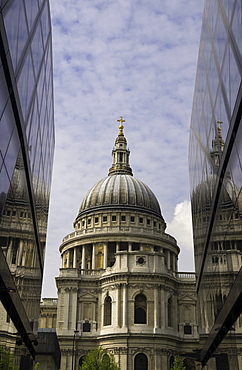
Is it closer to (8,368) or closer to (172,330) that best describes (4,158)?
(8,368)

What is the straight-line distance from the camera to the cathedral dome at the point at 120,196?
9812 centimetres

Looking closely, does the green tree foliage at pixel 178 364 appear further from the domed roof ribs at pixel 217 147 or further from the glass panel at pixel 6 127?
the glass panel at pixel 6 127

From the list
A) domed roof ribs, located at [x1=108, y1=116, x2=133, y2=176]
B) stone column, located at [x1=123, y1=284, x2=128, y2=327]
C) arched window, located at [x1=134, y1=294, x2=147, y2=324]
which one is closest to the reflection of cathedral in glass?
stone column, located at [x1=123, y1=284, x2=128, y2=327]

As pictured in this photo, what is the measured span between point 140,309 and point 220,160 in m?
57.3

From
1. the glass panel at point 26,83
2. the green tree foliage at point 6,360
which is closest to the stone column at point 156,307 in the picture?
the green tree foliage at point 6,360

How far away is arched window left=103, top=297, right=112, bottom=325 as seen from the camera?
7506 centimetres

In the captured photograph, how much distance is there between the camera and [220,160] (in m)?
20.2

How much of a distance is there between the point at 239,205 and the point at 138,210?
266ft

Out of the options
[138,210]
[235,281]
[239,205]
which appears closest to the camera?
[239,205]

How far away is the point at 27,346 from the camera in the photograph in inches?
1035

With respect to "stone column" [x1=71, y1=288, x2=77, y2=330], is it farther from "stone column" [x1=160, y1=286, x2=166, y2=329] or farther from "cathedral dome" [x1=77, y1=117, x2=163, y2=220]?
→ "cathedral dome" [x1=77, y1=117, x2=163, y2=220]

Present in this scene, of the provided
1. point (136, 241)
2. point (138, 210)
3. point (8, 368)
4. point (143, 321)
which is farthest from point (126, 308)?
point (8, 368)

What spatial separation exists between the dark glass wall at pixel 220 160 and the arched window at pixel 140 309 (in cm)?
4480

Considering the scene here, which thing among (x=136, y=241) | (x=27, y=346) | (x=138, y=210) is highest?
(x=138, y=210)
